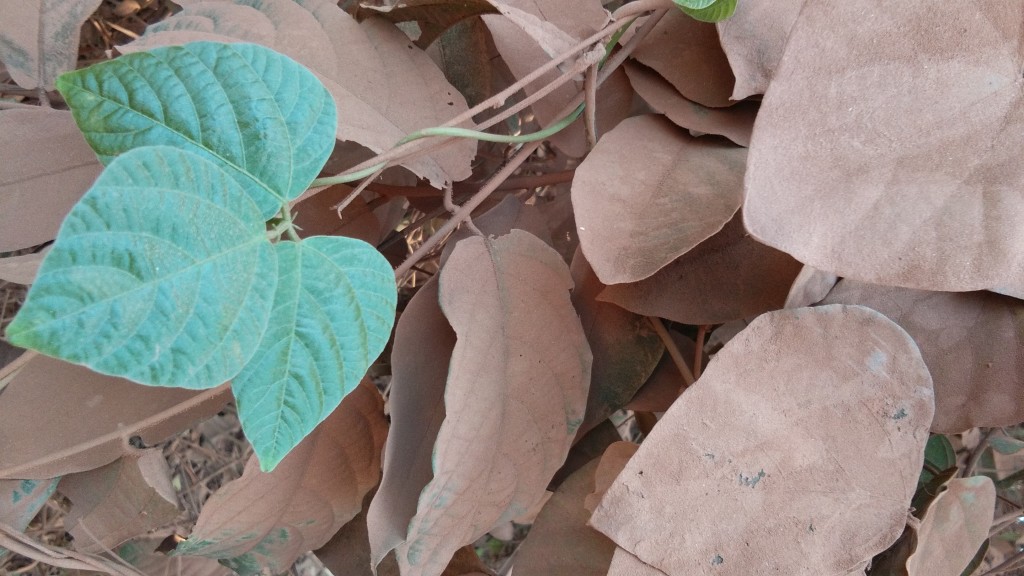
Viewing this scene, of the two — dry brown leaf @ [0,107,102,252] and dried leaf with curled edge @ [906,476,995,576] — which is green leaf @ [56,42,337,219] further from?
dried leaf with curled edge @ [906,476,995,576]

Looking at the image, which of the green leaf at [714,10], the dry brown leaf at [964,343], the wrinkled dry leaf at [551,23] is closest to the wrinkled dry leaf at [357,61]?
the wrinkled dry leaf at [551,23]

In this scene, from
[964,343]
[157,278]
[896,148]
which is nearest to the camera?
[157,278]

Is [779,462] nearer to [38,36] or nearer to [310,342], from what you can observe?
[310,342]

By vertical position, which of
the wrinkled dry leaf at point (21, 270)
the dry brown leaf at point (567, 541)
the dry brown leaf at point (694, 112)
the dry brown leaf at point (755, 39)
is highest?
the dry brown leaf at point (755, 39)

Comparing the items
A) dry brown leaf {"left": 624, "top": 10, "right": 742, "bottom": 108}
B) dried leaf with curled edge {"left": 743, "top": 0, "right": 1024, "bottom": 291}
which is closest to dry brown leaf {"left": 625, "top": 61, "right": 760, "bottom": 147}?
dry brown leaf {"left": 624, "top": 10, "right": 742, "bottom": 108}

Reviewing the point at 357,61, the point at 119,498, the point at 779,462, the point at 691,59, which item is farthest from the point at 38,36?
the point at 779,462

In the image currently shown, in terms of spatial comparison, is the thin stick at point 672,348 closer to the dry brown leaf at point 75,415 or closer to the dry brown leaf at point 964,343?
the dry brown leaf at point 964,343
